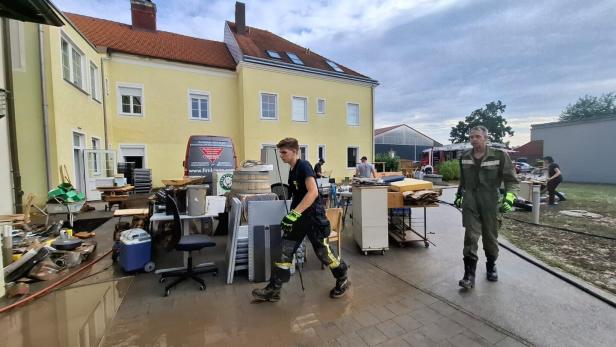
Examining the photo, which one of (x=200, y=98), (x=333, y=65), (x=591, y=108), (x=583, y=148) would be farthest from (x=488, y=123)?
(x=200, y=98)

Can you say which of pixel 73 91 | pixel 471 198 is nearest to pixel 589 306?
pixel 471 198

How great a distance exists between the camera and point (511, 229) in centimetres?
673

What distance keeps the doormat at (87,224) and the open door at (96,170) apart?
3118 millimetres

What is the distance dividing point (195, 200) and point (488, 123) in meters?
66.9

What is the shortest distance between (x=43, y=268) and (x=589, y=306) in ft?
21.6

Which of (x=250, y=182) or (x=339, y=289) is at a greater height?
(x=250, y=182)

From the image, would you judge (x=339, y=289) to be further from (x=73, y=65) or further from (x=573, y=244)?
(x=73, y=65)

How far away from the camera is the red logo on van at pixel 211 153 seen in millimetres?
8062

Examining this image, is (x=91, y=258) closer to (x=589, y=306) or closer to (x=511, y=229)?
(x=589, y=306)

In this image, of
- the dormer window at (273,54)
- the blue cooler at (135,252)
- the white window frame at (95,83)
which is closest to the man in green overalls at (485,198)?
the blue cooler at (135,252)

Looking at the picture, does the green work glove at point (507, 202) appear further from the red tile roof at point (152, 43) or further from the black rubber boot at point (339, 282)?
the red tile roof at point (152, 43)

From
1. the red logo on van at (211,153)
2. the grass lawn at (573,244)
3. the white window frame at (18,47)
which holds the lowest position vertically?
the grass lawn at (573,244)

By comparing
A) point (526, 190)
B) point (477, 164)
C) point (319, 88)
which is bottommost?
point (526, 190)

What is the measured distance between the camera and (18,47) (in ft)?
25.2
